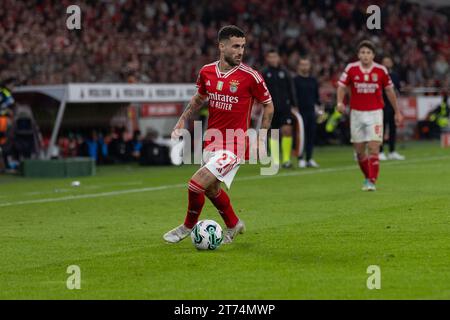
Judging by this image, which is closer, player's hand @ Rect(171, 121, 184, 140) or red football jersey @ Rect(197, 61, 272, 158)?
player's hand @ Rect(171, 121, 184, 140)

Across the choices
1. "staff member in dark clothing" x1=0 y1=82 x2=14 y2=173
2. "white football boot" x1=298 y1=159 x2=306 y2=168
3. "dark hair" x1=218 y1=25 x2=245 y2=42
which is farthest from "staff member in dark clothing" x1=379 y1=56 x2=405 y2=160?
"dark hair" x1=218 y1=25 x2=245 y2=42

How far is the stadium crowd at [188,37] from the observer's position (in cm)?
2920

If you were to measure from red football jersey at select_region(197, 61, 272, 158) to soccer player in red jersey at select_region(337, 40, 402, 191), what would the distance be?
6286mm

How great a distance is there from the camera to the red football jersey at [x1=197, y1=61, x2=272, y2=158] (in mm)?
11797

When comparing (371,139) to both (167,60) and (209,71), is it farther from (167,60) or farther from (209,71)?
(167,60)

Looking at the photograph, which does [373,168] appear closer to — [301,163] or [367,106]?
[367,106]

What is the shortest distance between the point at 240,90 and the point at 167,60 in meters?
20.6

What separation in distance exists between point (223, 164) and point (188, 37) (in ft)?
85.0

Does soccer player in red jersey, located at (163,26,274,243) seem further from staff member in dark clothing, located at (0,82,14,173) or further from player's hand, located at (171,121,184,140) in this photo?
staff member in dark clothing, located at (0,82,14,173)

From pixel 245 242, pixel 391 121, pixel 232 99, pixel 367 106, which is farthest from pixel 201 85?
pixel 391 121

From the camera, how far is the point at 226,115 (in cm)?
1185

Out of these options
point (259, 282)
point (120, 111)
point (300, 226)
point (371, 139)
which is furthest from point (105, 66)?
point (259, 282)

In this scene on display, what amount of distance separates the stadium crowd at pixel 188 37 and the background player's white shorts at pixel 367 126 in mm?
10589

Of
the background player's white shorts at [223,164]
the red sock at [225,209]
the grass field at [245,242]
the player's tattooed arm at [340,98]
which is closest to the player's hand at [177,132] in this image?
the background player's white shorts at [223,164]
